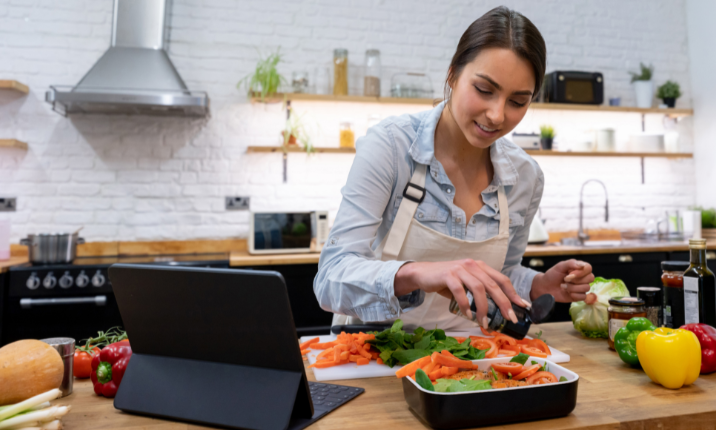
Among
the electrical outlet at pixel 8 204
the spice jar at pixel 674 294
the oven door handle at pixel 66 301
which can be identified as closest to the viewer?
the spice jar at pixel 674 294

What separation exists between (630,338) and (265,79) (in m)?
2.91

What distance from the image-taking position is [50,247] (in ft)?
9.45

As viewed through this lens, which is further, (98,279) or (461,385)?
(98,279)

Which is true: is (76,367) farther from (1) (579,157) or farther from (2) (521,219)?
(1) (579,157)

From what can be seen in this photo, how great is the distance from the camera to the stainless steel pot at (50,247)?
2857 millimetres

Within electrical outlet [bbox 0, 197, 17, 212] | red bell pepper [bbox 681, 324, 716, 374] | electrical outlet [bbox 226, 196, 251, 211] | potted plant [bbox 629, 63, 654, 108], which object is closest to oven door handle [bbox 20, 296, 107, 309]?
electrical outlet [bbox 0, 197, 17, 212]

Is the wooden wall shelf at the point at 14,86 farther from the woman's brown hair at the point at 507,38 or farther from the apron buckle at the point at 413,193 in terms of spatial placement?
the woman's brown hair at the point at 507,38

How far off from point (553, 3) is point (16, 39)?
395cm

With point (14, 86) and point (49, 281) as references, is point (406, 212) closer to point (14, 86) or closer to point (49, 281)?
point (49, 281)

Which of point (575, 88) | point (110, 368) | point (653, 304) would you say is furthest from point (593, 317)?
point (575, 88)

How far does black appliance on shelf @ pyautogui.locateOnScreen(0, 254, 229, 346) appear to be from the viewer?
108 inches

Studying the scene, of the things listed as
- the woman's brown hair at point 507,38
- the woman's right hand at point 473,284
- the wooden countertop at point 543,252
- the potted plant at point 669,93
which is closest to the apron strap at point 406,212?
the woman's brown hair at point 507,38

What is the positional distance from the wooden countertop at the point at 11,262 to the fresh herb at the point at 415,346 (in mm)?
2424

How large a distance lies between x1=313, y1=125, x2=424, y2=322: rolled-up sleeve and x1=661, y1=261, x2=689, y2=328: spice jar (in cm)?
69
